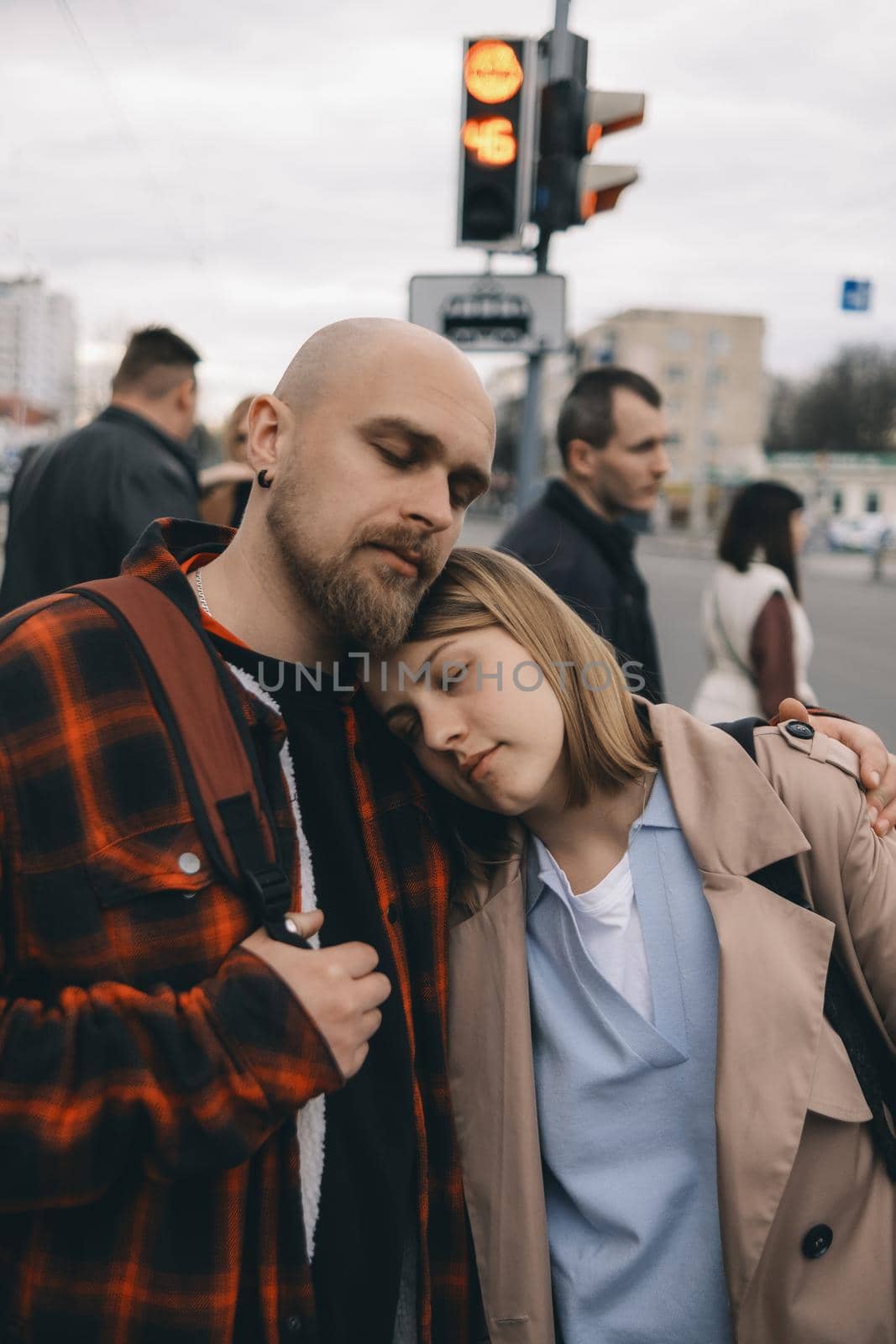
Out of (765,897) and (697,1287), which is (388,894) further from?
(697,1287)

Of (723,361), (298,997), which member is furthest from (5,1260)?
(723,361)

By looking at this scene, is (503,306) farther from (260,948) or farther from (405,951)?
(260,948)

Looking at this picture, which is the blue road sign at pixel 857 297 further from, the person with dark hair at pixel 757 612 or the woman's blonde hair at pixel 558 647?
the woman's blonde hair at pixel 558 647

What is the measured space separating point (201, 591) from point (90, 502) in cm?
264

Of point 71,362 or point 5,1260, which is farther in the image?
point 71,362

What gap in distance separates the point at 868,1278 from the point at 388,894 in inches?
39.4

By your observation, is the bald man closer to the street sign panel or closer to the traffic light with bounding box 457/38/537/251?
the traffic light with bounding box 457/38/537/251

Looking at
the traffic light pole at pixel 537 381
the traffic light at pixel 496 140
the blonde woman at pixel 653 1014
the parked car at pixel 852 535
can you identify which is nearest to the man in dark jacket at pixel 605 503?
the traffic light at pixel 496 140

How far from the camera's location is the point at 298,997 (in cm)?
150

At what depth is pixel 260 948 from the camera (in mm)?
1535

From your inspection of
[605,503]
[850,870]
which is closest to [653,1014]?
[850,870]

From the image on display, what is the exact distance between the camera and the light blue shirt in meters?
1.80

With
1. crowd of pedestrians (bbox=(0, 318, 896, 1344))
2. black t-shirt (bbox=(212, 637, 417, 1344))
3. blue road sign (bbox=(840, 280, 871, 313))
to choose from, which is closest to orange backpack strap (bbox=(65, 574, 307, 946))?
crowd of pedestrians (bbox=(0, 318, 896, 1344))

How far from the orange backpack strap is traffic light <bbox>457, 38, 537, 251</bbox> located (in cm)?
428
